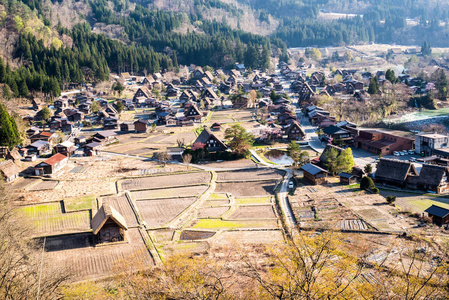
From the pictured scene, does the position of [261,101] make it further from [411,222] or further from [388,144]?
[411,222]

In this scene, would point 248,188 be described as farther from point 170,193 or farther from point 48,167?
point 48,167

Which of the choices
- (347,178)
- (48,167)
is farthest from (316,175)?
(48,167)

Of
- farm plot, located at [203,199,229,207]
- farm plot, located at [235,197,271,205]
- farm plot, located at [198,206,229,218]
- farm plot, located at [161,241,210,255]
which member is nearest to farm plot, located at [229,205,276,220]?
farm plot, located at [235,197,271,205]

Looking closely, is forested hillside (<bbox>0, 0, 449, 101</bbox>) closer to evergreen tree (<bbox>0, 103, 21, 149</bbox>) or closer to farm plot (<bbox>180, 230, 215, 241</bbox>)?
evergreen tree (<bbox>0, 103, 21, 149</bbox>)

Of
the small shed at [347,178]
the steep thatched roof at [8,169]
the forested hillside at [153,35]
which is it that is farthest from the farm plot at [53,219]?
the forested hillside at [153,35]

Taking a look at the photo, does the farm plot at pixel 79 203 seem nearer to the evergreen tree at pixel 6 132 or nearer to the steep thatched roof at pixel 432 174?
the evergreen tree at pixel 6 132

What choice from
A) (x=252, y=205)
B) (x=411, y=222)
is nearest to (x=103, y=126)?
(x=252, y=205)
